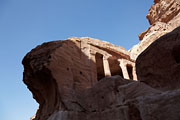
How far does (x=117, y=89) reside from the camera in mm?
4566

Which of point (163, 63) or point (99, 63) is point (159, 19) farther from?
point (163, 63)

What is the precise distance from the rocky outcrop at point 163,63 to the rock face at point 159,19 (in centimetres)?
1024

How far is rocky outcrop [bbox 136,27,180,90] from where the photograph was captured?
3520 mm

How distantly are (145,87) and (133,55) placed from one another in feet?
37.7

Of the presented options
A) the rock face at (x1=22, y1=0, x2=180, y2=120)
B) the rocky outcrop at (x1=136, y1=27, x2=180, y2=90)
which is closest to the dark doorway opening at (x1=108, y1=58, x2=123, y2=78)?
the rock face at (x1=22, y1=0, x2=180, y2=120)

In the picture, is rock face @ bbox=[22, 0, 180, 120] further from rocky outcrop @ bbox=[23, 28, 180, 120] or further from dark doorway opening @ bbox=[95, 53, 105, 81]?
dark doorway opening @ bbox=[95, 53, 105, 81]

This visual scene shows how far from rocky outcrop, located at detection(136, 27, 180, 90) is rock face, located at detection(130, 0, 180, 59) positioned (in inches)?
403

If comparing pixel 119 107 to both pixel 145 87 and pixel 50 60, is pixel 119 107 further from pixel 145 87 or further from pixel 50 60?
pixel 50 60

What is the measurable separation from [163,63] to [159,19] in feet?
60.1

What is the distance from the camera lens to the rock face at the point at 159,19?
14.1 meters

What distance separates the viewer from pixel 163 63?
3.75 metres

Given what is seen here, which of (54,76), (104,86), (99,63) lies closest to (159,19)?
(99,63)

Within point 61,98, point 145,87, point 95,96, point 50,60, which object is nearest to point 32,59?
point 50,60

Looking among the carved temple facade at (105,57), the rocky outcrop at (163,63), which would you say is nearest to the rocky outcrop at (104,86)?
the rocky outcrop at (163,63)
